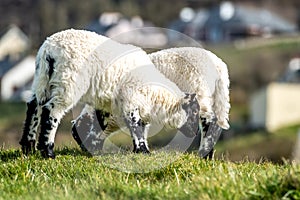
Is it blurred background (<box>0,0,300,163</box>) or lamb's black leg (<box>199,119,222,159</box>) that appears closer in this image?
lamb's black leg (<box>199,119,222,159</box>)

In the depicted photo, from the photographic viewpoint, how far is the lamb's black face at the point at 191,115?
38.5 ft

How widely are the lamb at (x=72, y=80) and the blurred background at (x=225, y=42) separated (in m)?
36.2

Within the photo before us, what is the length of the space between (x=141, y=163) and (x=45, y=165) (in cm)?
112

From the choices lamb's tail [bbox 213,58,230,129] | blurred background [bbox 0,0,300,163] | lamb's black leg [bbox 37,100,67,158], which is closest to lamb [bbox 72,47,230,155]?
lamb's tail [bbox 213,58,230,129]

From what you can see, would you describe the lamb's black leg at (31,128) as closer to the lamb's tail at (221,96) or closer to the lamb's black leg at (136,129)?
the lamb's black leg at (136,129)

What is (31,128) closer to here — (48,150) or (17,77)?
(48,150)

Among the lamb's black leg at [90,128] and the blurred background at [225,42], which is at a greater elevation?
the lamb's black leg at [90,128]

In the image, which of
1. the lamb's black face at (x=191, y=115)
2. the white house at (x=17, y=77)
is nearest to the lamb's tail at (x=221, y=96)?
the lamb's black face at (x=191, y=115)

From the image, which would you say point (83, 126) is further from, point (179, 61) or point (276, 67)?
point (276, 67)

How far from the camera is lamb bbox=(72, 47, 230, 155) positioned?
39.2ft

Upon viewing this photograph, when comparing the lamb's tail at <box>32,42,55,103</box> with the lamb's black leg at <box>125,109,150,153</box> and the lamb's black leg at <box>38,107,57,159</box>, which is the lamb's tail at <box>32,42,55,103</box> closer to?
the lamb's black leg at <box>38,107,57,159</box>

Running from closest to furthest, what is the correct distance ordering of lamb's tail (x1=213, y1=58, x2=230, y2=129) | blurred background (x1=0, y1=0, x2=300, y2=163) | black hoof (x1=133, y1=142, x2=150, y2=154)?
black hoof (x1=133, y1=142, x2=150, y2=154) < lamb's tail (x1=213, y1=58, x2=230, y2=129) < blurred background (x1=0, y1=0, x2=300, y2=163)

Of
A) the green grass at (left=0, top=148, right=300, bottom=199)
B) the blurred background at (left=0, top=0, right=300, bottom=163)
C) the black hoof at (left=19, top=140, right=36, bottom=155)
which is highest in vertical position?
the green grass at (left=0, top=148, right=300, bottom=199)

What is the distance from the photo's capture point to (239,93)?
8081 cm
